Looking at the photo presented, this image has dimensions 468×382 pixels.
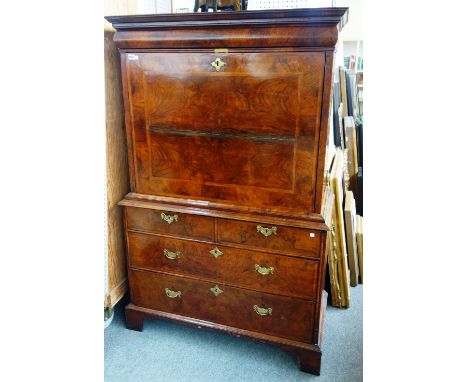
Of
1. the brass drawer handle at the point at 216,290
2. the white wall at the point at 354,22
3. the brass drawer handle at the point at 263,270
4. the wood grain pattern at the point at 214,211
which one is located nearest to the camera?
the wood grain pattern at the point at 214,211

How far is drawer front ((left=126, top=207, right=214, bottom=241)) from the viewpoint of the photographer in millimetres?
1582

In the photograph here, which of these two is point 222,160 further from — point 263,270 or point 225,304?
point 225,304

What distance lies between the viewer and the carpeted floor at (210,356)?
5.18 ft

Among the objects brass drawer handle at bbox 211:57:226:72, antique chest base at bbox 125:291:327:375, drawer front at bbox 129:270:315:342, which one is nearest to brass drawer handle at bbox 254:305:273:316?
drawer front at bbox 129:270:315:342

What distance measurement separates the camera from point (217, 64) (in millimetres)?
1394

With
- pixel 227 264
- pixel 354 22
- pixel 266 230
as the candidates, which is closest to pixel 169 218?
pixel 227 264

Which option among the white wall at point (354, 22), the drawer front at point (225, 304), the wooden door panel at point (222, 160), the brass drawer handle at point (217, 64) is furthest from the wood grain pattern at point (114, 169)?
the white wall at point (354, 22)

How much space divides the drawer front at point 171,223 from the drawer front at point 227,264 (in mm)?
39

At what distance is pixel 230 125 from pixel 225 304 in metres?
0.79

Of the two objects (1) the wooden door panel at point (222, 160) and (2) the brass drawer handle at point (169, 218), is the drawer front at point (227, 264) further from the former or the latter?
(1) the wooden door panel at point (222, 160)

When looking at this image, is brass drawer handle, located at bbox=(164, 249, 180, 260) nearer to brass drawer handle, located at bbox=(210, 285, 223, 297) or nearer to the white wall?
brass drawer handle, located at bbox=(210, 285, 223, 297)
